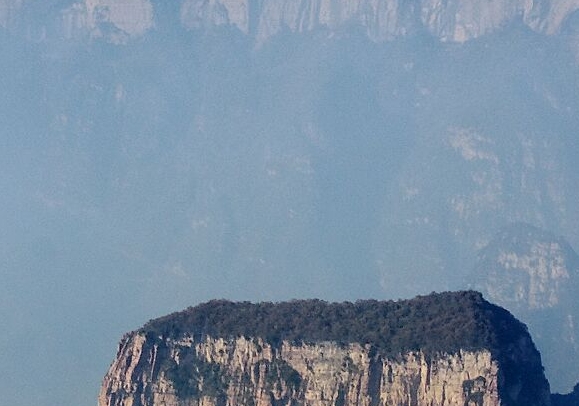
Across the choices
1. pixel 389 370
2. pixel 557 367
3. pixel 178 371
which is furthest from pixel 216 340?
pixel 557 367

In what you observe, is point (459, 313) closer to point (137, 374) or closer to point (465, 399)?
point (465, 399)

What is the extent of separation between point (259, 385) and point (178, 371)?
4.18 meters

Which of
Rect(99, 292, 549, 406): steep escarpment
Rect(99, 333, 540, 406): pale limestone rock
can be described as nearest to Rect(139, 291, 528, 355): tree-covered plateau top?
Rect(99, 292, 549, 406): steep escarpment

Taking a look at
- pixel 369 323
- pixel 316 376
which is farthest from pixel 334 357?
pixel 369 323

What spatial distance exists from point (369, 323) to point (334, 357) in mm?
3392

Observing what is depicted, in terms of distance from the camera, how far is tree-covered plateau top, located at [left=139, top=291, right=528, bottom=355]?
9812 cm

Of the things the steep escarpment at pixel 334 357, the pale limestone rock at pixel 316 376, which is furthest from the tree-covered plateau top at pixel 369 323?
the pale limestone rock at pixel 316 376

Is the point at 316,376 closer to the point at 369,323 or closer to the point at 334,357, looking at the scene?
the point at 334,357

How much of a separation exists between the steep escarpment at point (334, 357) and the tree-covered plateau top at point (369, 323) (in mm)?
65

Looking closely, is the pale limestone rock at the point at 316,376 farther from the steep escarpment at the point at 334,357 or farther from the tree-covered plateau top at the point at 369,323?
the tree-covered plateau top at the point at 369,323

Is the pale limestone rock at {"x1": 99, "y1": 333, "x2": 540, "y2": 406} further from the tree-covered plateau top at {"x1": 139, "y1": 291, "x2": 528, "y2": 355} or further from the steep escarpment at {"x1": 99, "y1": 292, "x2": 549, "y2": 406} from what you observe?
the tree-covered plateau top at {"x1": 139, "y1": 291, "x2": 528, "y2": 355}

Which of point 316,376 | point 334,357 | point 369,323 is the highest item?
point 369,323

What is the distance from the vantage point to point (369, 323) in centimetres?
10181

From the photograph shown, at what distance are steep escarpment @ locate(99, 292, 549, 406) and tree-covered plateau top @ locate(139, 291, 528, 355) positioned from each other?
6 centimetres
